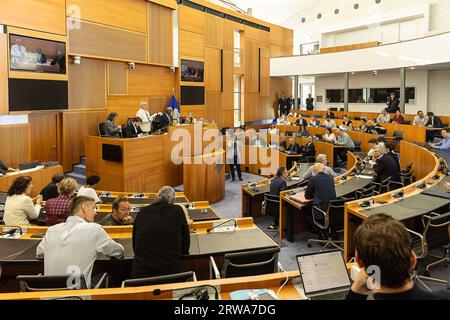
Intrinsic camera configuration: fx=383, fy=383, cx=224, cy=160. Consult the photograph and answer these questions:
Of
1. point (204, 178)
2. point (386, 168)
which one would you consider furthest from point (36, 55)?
point (386, 168)

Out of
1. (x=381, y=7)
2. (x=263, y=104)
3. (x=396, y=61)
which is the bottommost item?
(x=263, y=104)

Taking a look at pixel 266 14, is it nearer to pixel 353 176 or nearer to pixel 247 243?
pixel 353 176

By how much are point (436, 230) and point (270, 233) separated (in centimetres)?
295

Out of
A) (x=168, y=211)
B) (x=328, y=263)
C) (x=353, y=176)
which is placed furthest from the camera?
(x=353, y=176)

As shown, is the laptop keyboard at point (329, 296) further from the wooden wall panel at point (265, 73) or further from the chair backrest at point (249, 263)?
the wooden wall panel at point (265, 73)

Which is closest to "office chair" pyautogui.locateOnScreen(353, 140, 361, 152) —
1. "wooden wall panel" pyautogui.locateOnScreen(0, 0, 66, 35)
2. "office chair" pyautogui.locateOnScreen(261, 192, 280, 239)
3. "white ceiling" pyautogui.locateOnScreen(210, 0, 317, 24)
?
"office chair" pyautogui.locateOnScreen(261, 192, 280, 239)

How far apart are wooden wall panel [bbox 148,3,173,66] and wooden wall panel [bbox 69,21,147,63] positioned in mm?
371

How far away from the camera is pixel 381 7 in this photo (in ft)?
59.4

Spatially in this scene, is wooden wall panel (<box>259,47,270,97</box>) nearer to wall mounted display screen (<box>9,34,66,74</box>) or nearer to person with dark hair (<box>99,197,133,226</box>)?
wall mounted display screen (<box>9,34,66,74</box>)

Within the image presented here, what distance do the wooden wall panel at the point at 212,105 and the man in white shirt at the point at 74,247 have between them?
11950 millimetres

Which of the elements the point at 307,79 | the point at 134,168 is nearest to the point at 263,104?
the point at 307,79

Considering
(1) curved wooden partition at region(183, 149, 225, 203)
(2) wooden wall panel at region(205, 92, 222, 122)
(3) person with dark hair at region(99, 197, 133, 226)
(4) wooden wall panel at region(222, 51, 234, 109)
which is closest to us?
(3) person with dark hair at region(99, 197, 133, 226)

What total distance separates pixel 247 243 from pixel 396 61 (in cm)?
1270

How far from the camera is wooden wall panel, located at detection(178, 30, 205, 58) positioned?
13.4 meters
